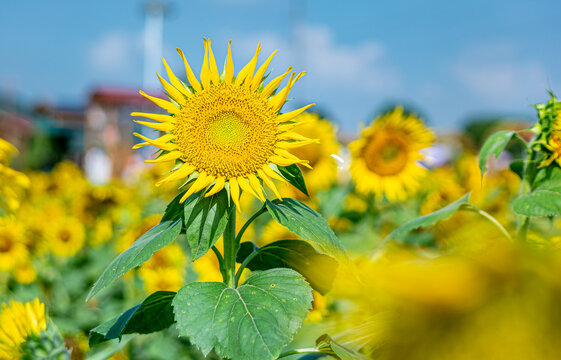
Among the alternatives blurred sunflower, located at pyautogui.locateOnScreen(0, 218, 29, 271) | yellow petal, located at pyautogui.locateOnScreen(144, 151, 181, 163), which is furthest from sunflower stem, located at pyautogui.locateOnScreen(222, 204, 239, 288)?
blurred sunflower, located at pyautogui.locateOnScreen(0, 218, 29, 271)

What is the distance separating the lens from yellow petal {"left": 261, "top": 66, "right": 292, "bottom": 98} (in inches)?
31.2

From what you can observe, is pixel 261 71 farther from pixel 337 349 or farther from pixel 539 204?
pixel 539 204

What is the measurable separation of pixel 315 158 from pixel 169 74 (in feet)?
6.87

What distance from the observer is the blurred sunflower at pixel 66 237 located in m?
3.45

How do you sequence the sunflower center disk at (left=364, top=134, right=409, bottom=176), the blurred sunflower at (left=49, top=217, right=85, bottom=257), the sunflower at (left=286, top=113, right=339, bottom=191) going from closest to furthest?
the sunflower center disk at (left=364, top=134, right=409, bottom=176) → the sunflower at (left=286, top=113, right=339, bottom=191) → the blurred sunflower at (left=49, top=217, right=85, bottom=257)

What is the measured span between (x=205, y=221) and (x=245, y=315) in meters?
0.15

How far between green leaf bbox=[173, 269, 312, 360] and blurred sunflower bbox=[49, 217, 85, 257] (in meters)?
3.00

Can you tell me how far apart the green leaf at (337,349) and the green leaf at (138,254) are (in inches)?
9.3

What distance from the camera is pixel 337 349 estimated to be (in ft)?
2.26

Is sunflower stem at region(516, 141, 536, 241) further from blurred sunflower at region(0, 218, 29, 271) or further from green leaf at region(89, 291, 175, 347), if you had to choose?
blurred sunflower at region(0, 218, 29, 271)

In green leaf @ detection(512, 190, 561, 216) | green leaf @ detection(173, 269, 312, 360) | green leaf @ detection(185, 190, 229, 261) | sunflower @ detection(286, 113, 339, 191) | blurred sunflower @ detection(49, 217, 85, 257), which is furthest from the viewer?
blurred sunflower @ detection(49, 217, 85, 257)

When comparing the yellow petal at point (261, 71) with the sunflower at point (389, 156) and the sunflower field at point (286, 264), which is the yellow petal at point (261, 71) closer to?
the sunflower field at point (286, 264)

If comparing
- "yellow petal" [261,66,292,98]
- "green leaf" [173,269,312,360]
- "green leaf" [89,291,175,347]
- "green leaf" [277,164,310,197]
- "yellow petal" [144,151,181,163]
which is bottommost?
"green leaf" [89,291,175,347]

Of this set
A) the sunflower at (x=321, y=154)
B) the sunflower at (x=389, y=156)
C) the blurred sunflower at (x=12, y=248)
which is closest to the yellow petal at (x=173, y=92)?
the sunflower at (x=389, y=156)
